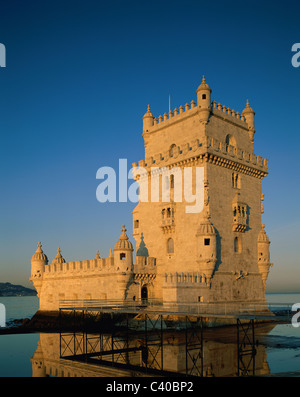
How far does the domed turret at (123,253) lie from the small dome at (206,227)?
6460mm

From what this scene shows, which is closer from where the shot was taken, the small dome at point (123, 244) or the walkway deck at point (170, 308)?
the walkway deck at point (170, 308)

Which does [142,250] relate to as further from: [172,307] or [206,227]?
[172,307]

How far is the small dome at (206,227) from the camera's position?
37.3 m

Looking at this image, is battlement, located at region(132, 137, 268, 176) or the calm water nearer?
the calm water

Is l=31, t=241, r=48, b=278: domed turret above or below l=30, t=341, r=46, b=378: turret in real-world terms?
above

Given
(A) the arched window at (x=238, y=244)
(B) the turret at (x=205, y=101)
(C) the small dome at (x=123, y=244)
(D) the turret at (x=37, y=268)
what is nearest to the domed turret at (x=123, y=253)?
(C) the small dome at (x=123, y=244)

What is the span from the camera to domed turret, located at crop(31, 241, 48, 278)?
5206cm

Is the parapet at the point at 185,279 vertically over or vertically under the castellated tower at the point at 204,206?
under

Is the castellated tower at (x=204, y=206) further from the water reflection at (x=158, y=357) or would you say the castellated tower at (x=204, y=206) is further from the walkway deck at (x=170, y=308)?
the water reflection at (x=158, y=357)

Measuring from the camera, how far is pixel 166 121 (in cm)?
4478

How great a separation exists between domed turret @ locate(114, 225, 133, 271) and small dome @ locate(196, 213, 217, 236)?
21.2 ft

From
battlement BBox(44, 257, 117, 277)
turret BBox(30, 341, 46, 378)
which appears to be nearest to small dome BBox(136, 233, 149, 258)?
battlement BBox(44, 257, 117, 277)

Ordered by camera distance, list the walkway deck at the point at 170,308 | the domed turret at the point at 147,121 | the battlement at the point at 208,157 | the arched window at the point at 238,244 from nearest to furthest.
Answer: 1. the walkway deck at the point at 170,308
2. the battlement at the point at 208,157
3. the arched window at the point at 238,244
4. the domed turret at the point at 147,121

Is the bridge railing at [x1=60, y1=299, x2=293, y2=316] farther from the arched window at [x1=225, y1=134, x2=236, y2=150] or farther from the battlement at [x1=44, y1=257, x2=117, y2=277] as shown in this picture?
the arched window at [x1=225, y1=134, x2=236, y2=150]
